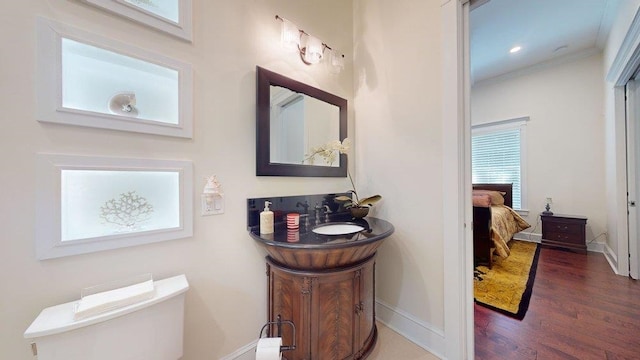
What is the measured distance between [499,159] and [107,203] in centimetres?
563

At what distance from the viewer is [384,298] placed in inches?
71.6

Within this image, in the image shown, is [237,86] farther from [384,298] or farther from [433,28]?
[384,298]

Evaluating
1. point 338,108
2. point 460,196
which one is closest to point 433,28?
point 338,108

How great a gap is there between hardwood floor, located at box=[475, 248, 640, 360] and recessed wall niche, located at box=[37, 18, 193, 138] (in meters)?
2.40

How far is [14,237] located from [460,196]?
2050mm

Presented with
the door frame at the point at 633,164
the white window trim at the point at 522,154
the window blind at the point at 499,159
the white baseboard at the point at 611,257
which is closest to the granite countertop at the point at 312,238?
the door frame at the point at 633,164

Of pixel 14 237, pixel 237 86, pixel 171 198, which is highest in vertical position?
pixel 237 86

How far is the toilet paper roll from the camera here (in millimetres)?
971

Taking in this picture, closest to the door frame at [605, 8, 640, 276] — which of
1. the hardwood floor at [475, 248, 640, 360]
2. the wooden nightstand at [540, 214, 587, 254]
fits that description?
the hardwood floor at [475, 248, 640, 360]

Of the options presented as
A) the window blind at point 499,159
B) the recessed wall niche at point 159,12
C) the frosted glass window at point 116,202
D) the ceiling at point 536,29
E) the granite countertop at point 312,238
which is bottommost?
the granite countertop at point 312,238

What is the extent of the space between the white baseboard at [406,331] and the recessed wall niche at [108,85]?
1330 millimetres

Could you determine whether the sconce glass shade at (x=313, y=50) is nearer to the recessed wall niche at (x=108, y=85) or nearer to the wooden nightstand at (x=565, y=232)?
the recessed wall niche at (x=108, y=85)

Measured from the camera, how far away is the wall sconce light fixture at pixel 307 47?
4.97 feet

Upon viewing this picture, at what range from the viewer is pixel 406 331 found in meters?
1.64
